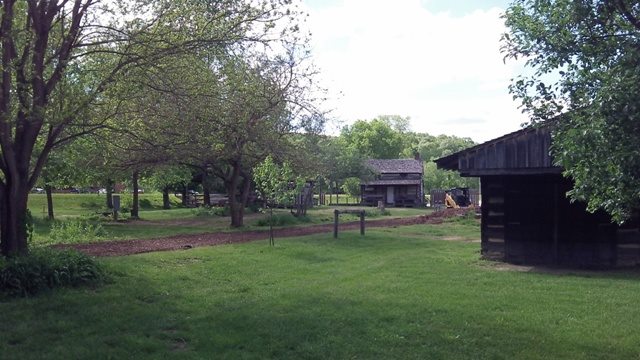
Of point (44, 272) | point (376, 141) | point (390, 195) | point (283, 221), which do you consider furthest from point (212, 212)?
point (376, 141)

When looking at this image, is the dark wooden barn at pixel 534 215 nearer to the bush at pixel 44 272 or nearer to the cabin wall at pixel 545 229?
the cabin wall at pixel 545 229

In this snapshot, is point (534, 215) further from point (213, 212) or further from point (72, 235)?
point (213, 212)

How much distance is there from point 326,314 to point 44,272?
4.77m

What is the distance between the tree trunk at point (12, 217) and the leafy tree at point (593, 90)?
8.69 metres

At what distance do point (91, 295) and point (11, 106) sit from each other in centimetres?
345

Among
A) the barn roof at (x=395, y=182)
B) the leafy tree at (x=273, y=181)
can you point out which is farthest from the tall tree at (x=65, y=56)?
the barn roof at (x=395, y=182)

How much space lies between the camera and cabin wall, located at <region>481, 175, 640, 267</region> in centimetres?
1531

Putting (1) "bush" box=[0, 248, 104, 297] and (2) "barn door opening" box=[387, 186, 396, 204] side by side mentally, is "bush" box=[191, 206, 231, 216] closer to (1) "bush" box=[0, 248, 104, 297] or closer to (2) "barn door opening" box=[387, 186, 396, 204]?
(1) "bush" box=[0, 248, 104, 297]

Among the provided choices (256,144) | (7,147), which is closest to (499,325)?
(7,147)

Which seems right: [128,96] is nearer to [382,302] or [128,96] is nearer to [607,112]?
[382,302]

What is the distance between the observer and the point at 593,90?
6691 mm

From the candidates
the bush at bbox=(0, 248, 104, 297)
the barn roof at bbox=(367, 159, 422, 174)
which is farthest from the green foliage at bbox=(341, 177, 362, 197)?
the bush at bbox=(0, 248, 104, 297)

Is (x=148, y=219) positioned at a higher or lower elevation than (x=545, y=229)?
lower

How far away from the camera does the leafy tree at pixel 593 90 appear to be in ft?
19.6
